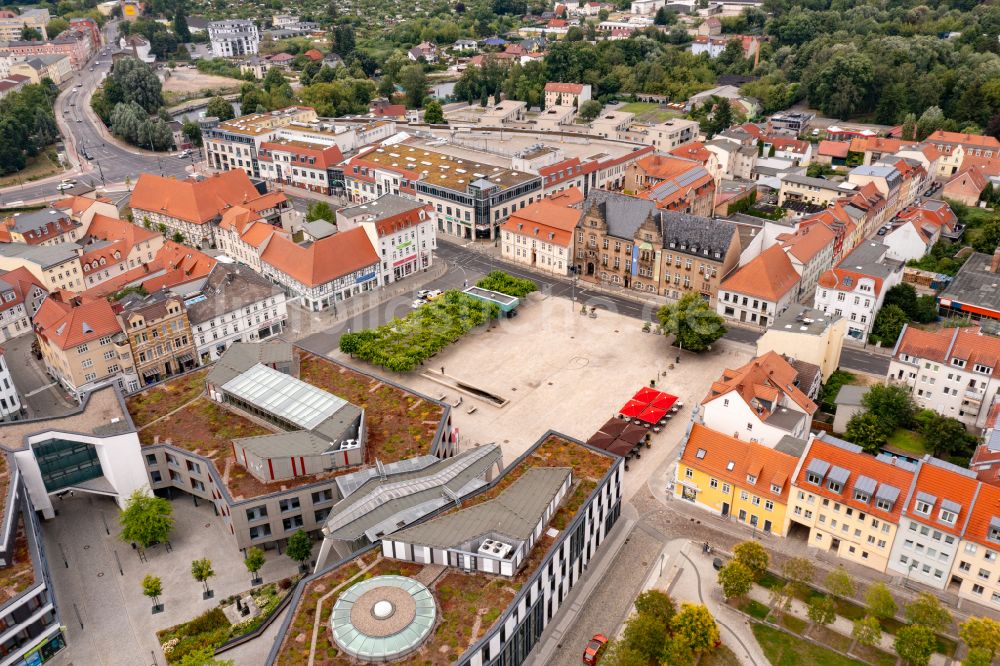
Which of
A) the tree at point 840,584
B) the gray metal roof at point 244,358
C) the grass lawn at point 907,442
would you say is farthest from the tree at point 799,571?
the gray metal roof at point 244,358

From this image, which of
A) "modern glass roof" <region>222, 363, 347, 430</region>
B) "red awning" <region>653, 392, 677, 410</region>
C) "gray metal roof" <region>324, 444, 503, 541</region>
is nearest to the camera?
"gray metal roof" <region>324, 444, 503, 541</region>

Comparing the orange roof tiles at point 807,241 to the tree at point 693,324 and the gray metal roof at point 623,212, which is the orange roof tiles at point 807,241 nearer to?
the gray metal roof at point 623,212

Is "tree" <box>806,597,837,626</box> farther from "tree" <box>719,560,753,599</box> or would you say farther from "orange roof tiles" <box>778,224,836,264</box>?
"orange roof tiles" <box>778,224,836,264</box>

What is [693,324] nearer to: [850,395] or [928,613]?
[850,395]

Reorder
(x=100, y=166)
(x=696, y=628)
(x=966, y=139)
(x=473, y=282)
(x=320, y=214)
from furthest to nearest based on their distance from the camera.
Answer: (x=100, y=166) → (x=966, y=139) → (x=320, y=214) → (x=473, y=282) → (x=696, y=628)

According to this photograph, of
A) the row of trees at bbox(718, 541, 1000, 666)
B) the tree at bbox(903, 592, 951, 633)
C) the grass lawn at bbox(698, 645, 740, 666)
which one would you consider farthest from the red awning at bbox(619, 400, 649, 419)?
the tree at bbox(903, 592, 951, 633)

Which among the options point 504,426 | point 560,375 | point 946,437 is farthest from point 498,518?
point 946,437

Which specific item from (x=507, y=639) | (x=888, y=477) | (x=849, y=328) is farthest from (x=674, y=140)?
(x=507, y=639)
